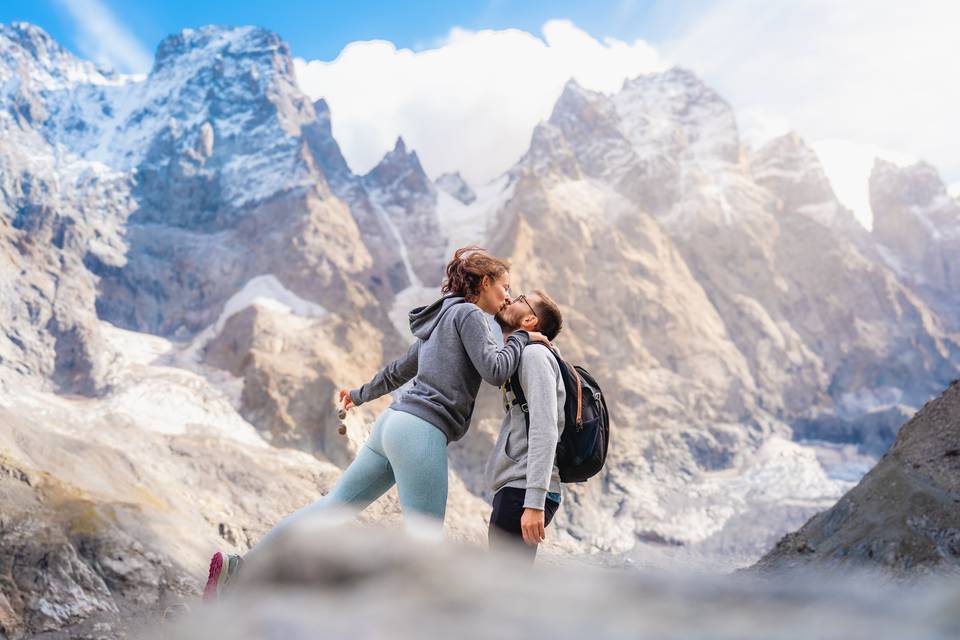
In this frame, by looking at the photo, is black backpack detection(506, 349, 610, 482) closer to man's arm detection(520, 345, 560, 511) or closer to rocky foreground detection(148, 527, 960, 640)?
man's arm detection(520, 345, 560, 511)

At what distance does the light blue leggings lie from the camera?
4980mm

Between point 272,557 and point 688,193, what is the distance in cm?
20248

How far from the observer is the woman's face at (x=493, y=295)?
5668 mm

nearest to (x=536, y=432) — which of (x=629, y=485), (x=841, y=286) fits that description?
(x=629, y=485)

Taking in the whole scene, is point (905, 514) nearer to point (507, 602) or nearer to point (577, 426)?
point (577, 426)

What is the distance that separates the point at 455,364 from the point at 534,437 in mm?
766

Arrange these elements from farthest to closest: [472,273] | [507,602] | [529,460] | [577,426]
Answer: [472,273] < [577,426] < [529,460] < [507,602]

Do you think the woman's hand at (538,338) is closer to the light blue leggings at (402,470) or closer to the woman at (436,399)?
the woman at (436,399)

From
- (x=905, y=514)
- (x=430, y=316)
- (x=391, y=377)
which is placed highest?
(x=430, y=316)

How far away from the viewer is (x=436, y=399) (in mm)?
5219

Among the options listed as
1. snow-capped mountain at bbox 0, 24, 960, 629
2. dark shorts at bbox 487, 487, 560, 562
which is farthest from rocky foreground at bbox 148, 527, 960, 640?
snow-capped mountain at bbox 0, 24, 960, 629

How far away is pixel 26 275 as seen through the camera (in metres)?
134

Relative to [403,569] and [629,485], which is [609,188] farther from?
[403,569]

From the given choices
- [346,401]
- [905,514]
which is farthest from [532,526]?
[905,514]
